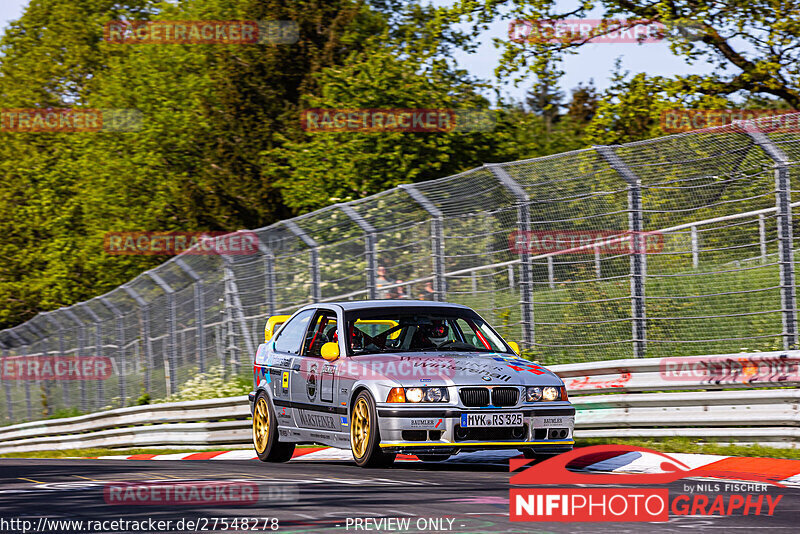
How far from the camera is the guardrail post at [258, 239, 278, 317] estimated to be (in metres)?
18.3

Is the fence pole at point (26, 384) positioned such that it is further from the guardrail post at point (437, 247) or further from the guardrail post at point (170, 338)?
the guardrail post at point (437, 247)

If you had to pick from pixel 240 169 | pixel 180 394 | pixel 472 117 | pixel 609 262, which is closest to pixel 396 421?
pixel 609 262

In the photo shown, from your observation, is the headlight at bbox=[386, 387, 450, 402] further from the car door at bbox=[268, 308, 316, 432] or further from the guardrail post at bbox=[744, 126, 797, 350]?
the guardrail post at bbox=[744, 126, 797, 350]

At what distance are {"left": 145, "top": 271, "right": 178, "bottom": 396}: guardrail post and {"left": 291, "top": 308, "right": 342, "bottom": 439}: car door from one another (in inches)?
382

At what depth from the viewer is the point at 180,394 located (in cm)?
2055

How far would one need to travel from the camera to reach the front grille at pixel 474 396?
31.9 ft

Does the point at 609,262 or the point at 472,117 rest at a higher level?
the point at 472,117

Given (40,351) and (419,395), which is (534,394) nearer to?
(419,395)

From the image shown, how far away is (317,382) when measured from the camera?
11297mm

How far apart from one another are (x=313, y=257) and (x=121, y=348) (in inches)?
333

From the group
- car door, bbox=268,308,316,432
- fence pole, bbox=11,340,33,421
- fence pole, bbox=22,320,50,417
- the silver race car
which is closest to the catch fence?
the silver race car

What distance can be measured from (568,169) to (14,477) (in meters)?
6.35

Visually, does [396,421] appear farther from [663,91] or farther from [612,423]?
[663,91]

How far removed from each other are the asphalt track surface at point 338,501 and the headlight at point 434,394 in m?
0.58
